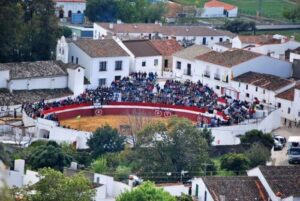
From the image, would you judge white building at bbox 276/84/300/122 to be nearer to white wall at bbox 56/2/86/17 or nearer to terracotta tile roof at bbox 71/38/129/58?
terracotta tile roof at bbox 71/38/129/58

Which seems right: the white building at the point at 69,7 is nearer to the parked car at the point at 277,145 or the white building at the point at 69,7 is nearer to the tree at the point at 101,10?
the tree at the point at 101,10

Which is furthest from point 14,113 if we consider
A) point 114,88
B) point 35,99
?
point 114,88

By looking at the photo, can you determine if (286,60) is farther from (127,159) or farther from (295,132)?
(127,159)

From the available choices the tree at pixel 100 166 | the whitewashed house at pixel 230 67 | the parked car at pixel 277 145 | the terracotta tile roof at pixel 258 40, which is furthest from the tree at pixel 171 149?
the terracotta tile roof at pixel 258 40

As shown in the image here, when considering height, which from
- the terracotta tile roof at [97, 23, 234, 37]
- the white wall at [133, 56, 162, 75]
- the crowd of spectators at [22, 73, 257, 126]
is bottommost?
the crowd of spectators at [22, 73, 257, 126]

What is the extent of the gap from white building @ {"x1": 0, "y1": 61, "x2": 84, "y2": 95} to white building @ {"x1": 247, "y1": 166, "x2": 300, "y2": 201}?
20.0 m

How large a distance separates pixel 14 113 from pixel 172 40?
17.5 meters

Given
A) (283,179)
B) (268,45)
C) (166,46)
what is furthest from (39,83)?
(283,179)

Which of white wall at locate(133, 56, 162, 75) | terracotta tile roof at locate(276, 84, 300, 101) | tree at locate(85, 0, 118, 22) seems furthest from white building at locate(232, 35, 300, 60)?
tree at locate(85, 0, 118, 22)

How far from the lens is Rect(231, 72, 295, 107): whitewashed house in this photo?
6862cm

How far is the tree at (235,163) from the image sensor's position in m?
54.4

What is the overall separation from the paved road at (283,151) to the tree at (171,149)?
5086mm

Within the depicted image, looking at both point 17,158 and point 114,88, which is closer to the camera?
point 17,158

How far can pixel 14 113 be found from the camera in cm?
6456
